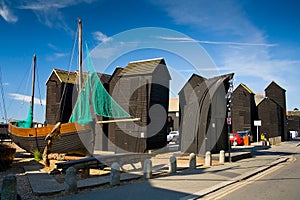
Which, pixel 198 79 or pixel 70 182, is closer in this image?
pixel 70 182

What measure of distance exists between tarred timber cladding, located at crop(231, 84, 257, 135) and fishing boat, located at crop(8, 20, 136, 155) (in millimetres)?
28065

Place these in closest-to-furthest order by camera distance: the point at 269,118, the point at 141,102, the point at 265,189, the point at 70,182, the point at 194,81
A: the point at 70,182 → the point at 265,189 → the point at 141,102 → the point at 194,81 → the point at 269,118

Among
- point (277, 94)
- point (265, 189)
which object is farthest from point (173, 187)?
point (277, 94)

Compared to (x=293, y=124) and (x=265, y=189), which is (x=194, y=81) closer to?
(x=265, y=189)

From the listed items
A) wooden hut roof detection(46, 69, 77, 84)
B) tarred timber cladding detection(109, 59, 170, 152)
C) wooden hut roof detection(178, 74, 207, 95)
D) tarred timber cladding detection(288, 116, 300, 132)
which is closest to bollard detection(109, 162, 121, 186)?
tarred timber cladding detection(109, 59, 170, 152)

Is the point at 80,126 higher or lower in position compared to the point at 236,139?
Answer: higher

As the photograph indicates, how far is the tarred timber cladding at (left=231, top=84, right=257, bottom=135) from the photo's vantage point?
44.6 m

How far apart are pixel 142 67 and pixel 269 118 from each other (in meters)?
28.8

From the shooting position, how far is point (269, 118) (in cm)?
4644

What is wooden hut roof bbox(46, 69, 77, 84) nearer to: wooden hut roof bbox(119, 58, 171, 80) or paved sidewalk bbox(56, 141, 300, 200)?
wooden hut roof bbox(119, 58, 171, 80)

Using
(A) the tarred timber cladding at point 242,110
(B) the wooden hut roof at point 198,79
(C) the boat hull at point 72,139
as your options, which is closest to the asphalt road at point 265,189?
(C) the boat hull at point 72,139

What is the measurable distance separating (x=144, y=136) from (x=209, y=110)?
609 centimetres

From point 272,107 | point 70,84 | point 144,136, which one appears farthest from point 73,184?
point 272,107

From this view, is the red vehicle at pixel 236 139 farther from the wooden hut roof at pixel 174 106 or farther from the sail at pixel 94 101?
the wooden hut roof at pixel 174 106
